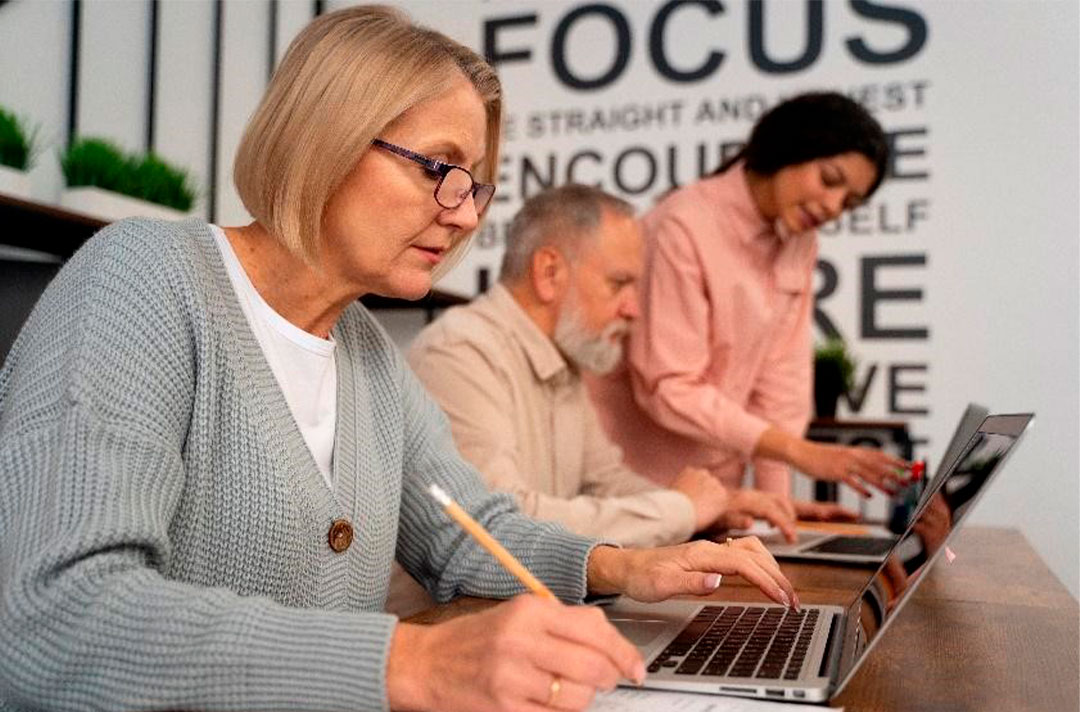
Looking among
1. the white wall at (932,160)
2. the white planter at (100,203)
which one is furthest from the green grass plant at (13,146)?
the white wall at (932,160)

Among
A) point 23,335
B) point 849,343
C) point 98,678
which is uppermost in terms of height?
point 23,335

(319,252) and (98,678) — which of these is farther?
(319,252)

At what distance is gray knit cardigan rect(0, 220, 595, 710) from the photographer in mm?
620

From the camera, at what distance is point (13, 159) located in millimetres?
2180

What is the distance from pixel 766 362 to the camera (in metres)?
2.29

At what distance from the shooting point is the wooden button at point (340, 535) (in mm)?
915

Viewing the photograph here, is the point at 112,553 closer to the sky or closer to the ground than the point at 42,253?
closer to the sky

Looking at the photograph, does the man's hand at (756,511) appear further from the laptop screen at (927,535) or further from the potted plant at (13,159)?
the potted plant at (13,159)

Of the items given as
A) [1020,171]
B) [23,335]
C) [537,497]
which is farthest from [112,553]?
[1020,171]

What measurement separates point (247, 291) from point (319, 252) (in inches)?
3.0

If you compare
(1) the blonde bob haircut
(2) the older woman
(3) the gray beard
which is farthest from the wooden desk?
(3) the gray beard

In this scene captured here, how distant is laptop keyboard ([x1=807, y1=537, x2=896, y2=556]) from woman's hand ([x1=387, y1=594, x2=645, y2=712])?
37.6 inches

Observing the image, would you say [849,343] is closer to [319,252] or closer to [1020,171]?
[1020,171]

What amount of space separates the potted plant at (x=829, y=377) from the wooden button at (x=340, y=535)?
221 cm
